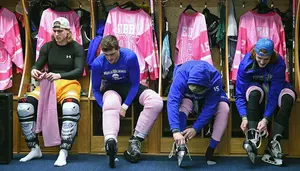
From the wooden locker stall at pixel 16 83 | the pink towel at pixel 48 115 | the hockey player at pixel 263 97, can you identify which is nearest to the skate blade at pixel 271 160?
the hockey player at pixel 263 97

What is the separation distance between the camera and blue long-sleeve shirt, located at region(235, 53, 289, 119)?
301 cm

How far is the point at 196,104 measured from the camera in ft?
10.1

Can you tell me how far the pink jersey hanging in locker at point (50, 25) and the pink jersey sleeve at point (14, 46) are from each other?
195mm

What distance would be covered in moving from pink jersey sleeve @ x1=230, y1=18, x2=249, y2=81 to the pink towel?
147 centimetres

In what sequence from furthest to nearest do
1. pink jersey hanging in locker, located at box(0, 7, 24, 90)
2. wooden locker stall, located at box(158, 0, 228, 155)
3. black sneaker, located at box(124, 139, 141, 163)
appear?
pink jersey hanging in locker, located at box(0, 7, 24, 90)
wooden locker stall, located at box(158, 0, 228, 155)
black sneaker, located at box(124, 139, 141, 163)

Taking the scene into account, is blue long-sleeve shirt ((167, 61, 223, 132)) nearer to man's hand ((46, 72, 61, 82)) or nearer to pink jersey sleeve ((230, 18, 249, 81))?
pink jersey sleeve ((230, 18, 249, 81))

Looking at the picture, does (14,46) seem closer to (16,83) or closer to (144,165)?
(16,83)

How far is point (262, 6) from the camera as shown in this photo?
3.62 meters

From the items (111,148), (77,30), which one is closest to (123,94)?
(111,148)

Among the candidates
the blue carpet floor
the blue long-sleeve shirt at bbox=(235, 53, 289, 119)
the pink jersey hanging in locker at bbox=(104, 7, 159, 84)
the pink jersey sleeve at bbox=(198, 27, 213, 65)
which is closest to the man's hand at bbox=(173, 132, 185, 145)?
the blue carpet floor

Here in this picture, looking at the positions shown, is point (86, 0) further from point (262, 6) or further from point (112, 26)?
point (262, 6)

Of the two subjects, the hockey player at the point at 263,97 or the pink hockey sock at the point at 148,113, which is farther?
the pink hockey sock at the point at 148,113

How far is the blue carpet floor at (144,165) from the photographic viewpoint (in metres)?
2.84

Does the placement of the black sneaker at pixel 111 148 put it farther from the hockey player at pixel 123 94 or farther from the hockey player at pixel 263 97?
the hockey player at pixel 263 97
